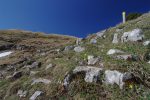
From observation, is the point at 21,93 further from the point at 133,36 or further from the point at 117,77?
the point at 133,36

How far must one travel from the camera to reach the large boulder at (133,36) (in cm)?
2147

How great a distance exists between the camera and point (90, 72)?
688 inches

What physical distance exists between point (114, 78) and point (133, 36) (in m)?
6.93

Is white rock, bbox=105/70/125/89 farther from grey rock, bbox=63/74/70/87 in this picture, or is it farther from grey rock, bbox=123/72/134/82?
grey rock, bbox=63/74/70/87

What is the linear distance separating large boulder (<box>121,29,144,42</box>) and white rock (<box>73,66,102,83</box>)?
208 inches

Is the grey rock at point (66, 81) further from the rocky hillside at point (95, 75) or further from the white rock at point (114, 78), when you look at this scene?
the white rock at point (114, 78)

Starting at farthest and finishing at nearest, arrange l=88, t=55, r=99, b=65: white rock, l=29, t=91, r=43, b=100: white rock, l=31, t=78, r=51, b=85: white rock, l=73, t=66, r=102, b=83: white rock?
1. l=31, t=78, r=51, b=85: white rock
2. l=88, t=55, r=99, b=65: white rock
3. l=29, t=91, r=43, b=100: white rock
4. l=73, t=66, r=102, b=83: white rock

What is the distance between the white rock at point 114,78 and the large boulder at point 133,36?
5.75 meters

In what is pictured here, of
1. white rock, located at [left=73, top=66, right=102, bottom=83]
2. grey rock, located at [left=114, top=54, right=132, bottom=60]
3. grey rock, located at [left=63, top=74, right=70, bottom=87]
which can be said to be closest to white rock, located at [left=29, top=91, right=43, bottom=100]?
grey rock, located at [left=63, top=74, right=70, bottom=87]

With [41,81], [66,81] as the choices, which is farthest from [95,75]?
[41,81]

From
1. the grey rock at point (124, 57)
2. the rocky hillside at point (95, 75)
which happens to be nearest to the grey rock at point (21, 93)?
the rocky hillside at point (95, 75)

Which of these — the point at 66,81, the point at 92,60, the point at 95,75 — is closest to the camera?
the point at 95,75

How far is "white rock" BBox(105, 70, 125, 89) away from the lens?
1572cm

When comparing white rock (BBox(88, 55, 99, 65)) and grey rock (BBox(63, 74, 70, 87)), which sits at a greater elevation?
white rock (BBox(88, 55, 99, 65))
